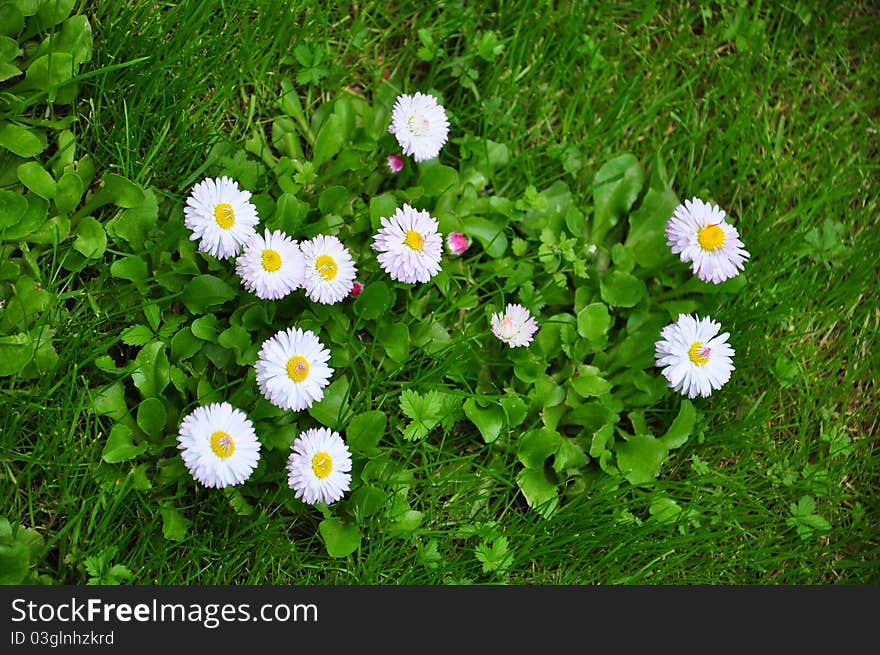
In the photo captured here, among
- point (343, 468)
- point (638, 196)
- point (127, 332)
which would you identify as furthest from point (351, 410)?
point (638, 196)

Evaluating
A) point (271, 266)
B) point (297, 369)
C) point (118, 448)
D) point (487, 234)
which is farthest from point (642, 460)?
point (118, 448)

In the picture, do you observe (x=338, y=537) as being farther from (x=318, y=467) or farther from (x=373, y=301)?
(x=373, y=301)

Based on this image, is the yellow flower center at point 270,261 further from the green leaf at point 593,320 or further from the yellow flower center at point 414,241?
the green leaf at point 593,320

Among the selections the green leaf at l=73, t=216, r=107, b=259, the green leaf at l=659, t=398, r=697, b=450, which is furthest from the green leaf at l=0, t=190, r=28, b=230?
the green leaf at l=659, t=398, r=697, b=450

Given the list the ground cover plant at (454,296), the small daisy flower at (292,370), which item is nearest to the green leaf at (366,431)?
the ground cover plant at (454,296)

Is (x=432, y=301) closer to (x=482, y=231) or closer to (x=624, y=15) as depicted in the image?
(x=482, y=231)
